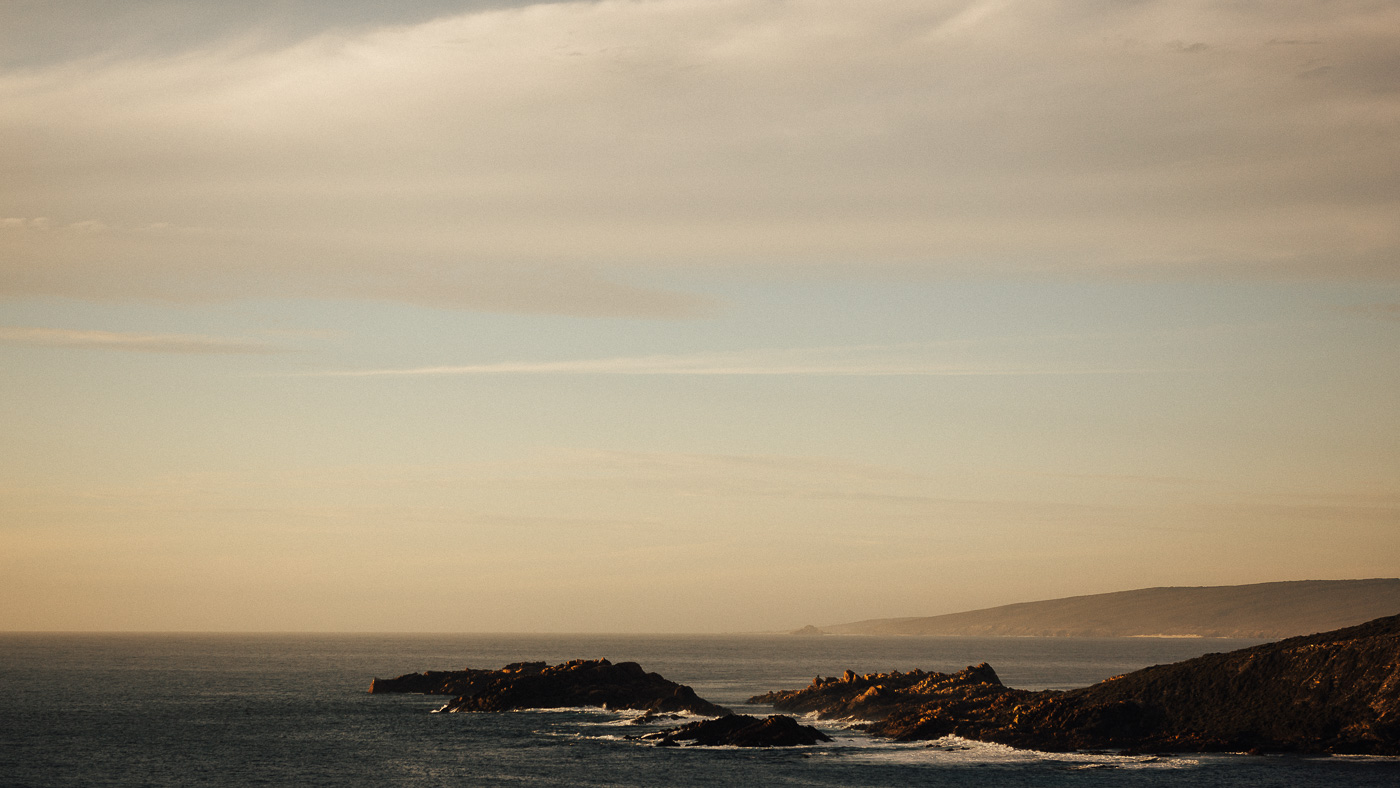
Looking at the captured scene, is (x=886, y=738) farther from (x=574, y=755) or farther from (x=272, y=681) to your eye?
(x=272, y=681)

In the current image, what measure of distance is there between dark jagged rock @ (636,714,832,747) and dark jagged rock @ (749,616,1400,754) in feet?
26.2

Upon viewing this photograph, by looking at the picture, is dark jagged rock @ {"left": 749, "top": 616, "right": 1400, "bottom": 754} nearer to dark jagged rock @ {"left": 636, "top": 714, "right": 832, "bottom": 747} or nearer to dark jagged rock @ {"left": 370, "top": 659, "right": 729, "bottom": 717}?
dark jagged rock @ {"left": 636, "top": 714, "right": 832, "bottom": 747}

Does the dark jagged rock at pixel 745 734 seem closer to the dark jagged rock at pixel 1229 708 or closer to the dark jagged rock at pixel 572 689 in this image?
the dark jagged rock at pixel 1229 708

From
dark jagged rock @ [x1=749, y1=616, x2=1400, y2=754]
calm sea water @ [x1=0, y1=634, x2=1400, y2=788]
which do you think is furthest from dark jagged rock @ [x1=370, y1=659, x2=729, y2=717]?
dark jagged rock @ [x1=749, y1=616, x2=1400, y2=754]

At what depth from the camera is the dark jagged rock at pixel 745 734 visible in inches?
2876

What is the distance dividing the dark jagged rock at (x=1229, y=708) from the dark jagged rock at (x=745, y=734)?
7981 mm

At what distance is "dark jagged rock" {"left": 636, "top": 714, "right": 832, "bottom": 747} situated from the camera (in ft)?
240

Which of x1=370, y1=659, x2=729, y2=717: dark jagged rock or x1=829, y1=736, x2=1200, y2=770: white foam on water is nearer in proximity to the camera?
x1=829, y1=736, x2=1200, y2=770: white foam on water

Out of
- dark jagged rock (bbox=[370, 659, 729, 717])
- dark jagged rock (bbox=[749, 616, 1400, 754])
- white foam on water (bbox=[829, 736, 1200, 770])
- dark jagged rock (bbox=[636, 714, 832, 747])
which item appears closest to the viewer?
white foam on water (bbox=[829, 736, 1200, 770])

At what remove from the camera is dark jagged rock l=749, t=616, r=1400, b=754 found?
64.6 meters

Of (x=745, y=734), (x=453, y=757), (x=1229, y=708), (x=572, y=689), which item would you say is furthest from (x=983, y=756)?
(x=572, y=689)

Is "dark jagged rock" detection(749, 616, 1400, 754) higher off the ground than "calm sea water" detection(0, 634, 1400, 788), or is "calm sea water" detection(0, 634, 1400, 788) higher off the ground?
"dark jagged rock" detection(749, 616, 1400, 754)

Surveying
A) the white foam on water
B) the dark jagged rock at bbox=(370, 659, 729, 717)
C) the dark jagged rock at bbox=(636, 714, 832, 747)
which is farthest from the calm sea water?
the dark jagged rock at bbox=(370, 659, 729, 717)

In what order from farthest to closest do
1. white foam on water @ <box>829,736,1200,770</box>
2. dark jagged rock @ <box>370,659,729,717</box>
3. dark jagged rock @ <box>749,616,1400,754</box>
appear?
dark jagged rock @ <box>370,659,729,717</box> < dark jagged rock @ <box>749,616,1400,754</box> < white foam on water @ <box>829,736,1200,770</box>
